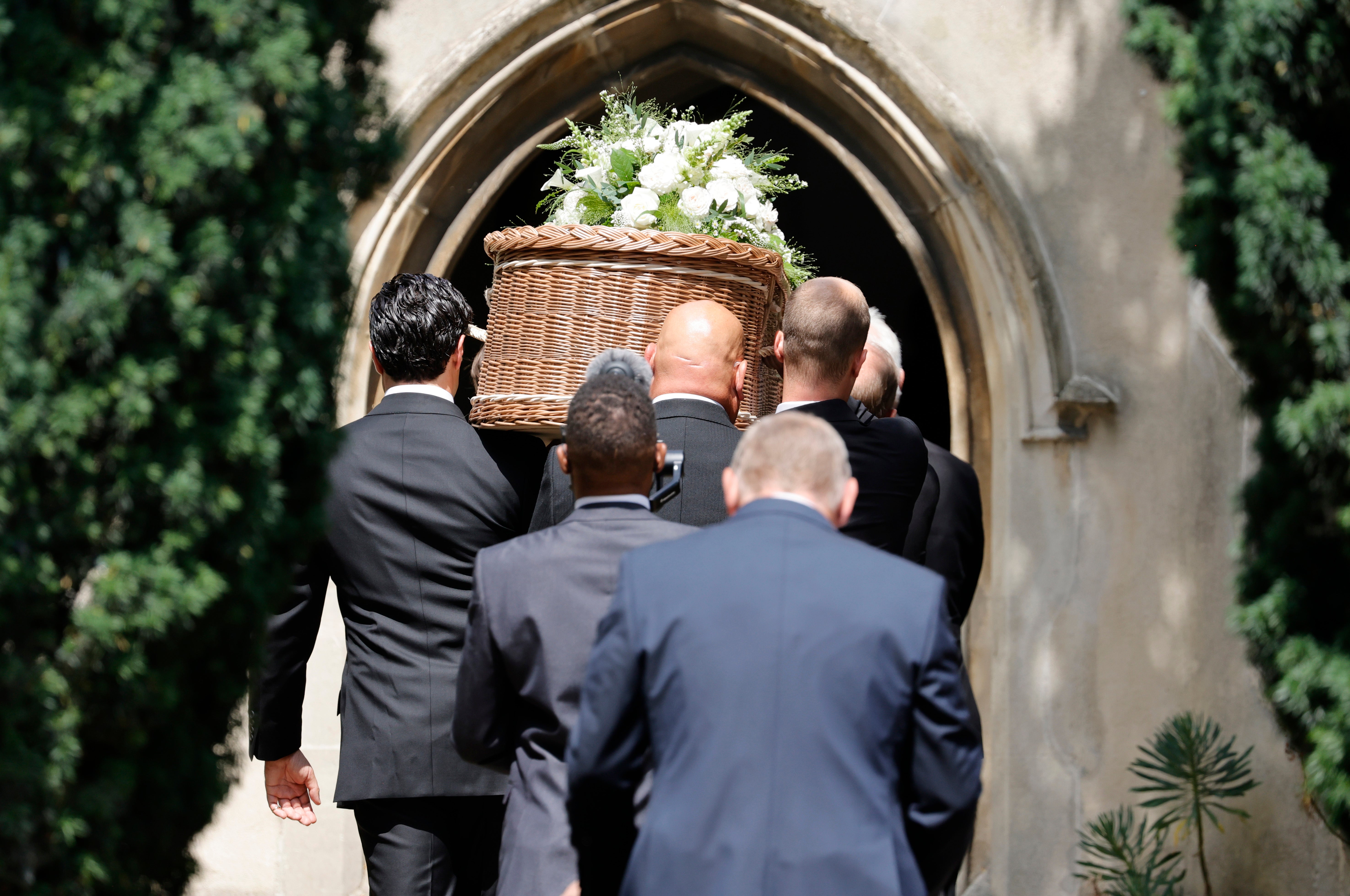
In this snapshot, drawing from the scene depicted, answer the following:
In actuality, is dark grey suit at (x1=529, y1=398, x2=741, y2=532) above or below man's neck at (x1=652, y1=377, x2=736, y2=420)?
below

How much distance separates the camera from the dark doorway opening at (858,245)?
7.46 m

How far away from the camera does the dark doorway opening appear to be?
7.46 meters

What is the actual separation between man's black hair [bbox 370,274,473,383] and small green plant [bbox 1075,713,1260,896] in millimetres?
2426

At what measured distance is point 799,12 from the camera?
4.47m

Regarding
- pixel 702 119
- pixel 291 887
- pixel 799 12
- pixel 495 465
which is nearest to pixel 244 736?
pixel 291 887

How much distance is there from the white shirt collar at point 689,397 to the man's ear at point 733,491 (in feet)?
2.33

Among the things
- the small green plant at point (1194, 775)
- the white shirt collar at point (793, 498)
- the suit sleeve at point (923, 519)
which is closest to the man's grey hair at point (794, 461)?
the white shirt collar at point (793, 498)

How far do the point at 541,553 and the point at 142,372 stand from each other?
756mm

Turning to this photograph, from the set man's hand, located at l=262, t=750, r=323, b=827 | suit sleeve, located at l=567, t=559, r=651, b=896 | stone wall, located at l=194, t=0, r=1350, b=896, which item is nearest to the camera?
suit sleeve, located at l=567, t=559, r=651, b=896

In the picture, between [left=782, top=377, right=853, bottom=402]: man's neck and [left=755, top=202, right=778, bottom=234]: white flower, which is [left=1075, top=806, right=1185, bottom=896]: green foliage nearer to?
[left=782, top=377, right=853, bottom=402]: man's neck

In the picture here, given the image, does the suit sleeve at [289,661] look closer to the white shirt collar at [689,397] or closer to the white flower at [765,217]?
the white shirt collar at [689,397]

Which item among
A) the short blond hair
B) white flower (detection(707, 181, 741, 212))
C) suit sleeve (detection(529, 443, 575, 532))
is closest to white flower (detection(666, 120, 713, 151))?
white flower (detection(707, 181, 741, 212))

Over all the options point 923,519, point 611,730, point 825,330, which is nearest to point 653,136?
point 825,330

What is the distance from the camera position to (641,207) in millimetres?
3154
